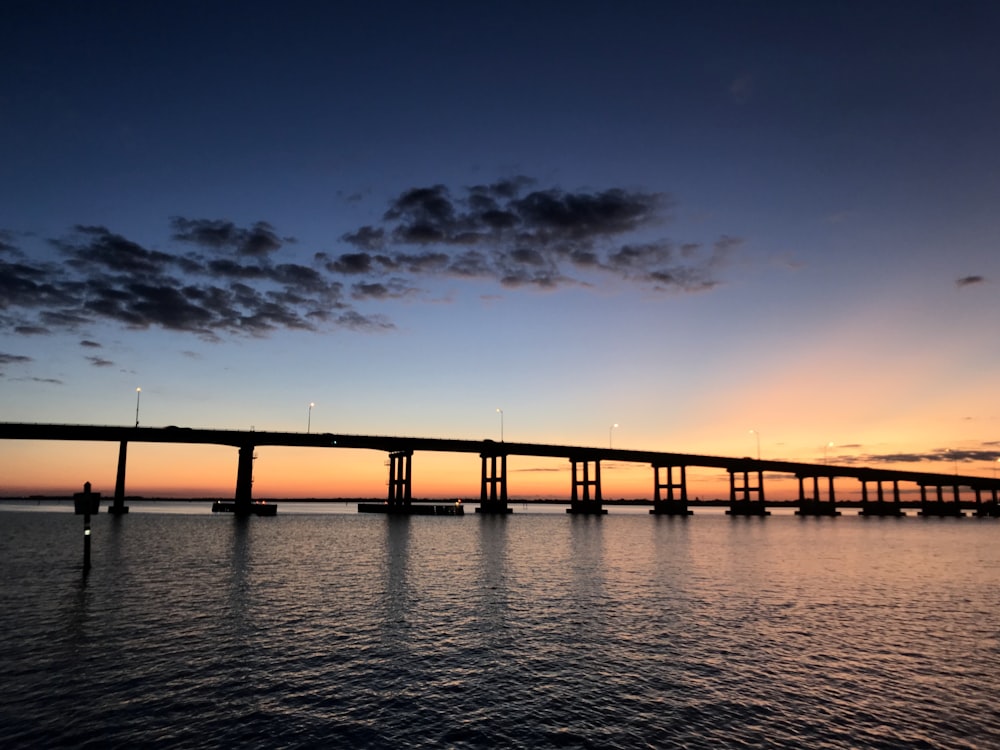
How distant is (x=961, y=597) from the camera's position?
127ft

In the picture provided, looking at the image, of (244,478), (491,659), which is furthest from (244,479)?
(491,659)

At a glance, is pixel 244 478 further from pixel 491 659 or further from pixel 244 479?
pixel 491 659

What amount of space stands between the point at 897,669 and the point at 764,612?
1061 centimetres

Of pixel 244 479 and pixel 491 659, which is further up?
pixel 244 479

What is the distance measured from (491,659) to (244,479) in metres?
142

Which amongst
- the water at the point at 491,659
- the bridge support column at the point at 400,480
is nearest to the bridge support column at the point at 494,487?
the bridge support column at the point at 400,480

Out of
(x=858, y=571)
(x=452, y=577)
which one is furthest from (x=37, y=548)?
(x=858, y=571)

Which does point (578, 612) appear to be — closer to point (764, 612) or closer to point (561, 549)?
point (764, 612)

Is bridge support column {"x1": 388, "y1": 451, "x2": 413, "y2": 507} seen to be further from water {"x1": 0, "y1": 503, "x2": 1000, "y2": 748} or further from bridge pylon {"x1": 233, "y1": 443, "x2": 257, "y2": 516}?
water {"x1": 0, "y1": 503, "x2": 1000, "y2": 748}

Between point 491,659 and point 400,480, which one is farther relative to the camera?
point 400,480

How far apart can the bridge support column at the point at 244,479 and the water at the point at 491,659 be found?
334 ft

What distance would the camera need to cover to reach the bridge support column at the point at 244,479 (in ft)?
480

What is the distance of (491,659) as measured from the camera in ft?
73.5

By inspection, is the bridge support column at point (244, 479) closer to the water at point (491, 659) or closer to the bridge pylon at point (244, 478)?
the bridge pylon at point (244, 478)
